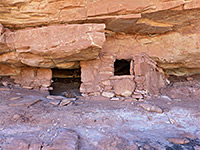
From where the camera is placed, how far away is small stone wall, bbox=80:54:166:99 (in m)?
3.36

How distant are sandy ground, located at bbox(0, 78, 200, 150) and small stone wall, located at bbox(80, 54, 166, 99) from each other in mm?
481

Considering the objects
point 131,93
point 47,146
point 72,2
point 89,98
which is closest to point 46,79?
point 89,98

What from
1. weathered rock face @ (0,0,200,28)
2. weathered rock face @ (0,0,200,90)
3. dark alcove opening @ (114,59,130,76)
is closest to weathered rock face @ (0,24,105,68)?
weathered rock face @ (0,0,200,90)

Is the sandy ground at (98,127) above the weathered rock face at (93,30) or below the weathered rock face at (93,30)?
below

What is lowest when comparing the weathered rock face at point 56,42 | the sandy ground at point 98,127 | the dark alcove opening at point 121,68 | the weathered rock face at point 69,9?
the sandy ground at point 98,127

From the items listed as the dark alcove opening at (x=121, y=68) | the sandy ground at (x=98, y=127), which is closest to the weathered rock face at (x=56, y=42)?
the sandy ground at (x=98, y=127)

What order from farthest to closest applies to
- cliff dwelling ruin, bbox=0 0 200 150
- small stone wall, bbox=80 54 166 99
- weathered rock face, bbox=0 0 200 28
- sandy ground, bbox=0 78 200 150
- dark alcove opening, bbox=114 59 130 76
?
dark alcove opening, bbox=114 59 130 76
small stone wall, bbox=80 54 166 99
weathered rock face, bbox=0 0 200 28
cliff dwelling ruin, bbox=0 0 200 150
sandy ground, bbox=0 78 200 150

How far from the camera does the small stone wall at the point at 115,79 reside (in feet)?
11.0

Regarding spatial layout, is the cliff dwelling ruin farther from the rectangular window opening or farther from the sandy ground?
the rectangular window opening

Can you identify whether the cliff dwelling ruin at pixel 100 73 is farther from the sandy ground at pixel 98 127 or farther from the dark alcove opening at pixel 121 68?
the dark alcove opening at pixel 121 68

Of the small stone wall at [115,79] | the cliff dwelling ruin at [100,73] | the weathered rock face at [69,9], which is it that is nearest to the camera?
the cliff dwelling ruin at [100,73]

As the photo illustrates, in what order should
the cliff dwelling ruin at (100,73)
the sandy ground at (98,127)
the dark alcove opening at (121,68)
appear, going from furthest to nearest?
the dark alcove opening at (121,68), the cliff dwelling ruin at (100,73), the sandy ground at (98,127)

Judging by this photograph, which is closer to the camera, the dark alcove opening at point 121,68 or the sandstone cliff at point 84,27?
the sandstone cliff at point 84,27

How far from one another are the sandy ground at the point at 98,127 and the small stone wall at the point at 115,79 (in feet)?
1.58
